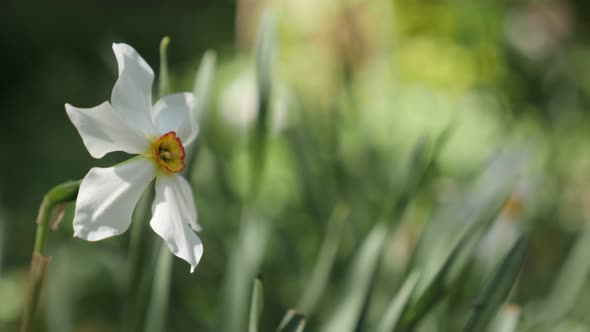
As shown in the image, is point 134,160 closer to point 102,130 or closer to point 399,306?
point 102,130

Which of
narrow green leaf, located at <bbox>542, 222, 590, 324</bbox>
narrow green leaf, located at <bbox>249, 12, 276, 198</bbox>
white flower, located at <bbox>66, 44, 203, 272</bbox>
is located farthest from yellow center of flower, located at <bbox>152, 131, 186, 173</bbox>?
narrow green leaf, located at <bbox>542, 222, 590, 324</bbox>

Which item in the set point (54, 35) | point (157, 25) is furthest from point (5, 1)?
point (157, 25)

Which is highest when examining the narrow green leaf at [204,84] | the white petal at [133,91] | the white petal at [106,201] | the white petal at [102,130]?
the narrow green leaf at [204,84]

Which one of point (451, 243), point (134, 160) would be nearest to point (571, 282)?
point (451, 243)

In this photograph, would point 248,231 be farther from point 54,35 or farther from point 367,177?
point 54,35

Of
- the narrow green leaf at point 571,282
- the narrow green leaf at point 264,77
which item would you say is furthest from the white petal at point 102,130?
the narrow green leaf at point 571,282

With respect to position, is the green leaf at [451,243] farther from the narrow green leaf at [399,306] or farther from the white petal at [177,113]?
the white petal at [177,113]
